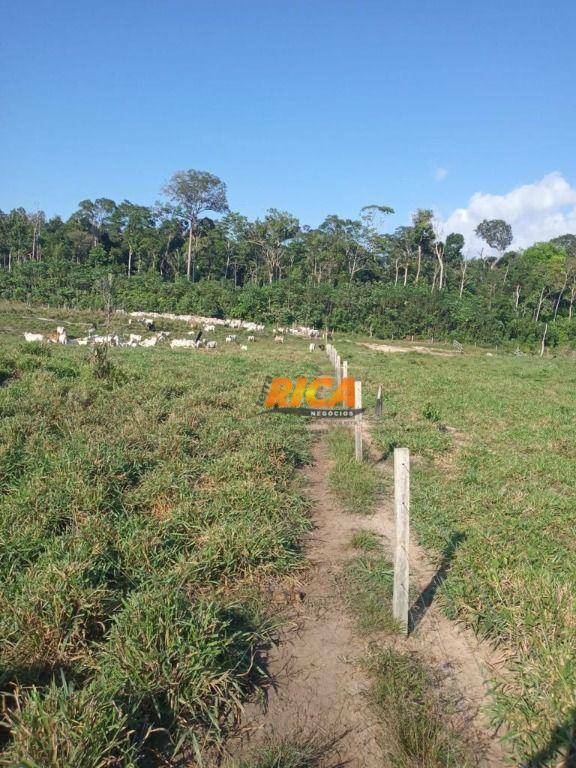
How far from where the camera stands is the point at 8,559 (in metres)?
3.61

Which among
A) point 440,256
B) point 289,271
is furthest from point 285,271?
point 440,256

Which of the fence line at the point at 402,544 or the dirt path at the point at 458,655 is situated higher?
the fence line at the point at 402,544

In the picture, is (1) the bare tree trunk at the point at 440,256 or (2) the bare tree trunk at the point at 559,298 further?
(1) the bare tree trunk at the point at 440,256

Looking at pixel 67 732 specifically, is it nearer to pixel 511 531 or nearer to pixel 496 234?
pixel 511 531

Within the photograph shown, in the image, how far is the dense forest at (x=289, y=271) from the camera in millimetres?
38438

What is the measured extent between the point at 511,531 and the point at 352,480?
1819 mm

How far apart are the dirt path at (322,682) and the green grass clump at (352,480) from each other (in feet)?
4.05

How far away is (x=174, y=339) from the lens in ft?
79.8

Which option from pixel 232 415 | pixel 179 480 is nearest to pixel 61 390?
pixel 232 415

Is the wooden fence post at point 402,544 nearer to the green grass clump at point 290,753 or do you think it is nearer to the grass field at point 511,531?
the grass field at point 511,531

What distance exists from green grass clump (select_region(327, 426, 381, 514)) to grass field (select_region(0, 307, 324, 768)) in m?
0.49

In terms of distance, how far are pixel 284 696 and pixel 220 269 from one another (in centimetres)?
5009

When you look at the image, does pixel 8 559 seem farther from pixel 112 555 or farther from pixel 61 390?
pixel 61 390

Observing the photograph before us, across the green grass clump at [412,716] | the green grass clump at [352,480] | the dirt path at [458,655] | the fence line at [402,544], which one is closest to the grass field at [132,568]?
the green grass clump at [352,480]
